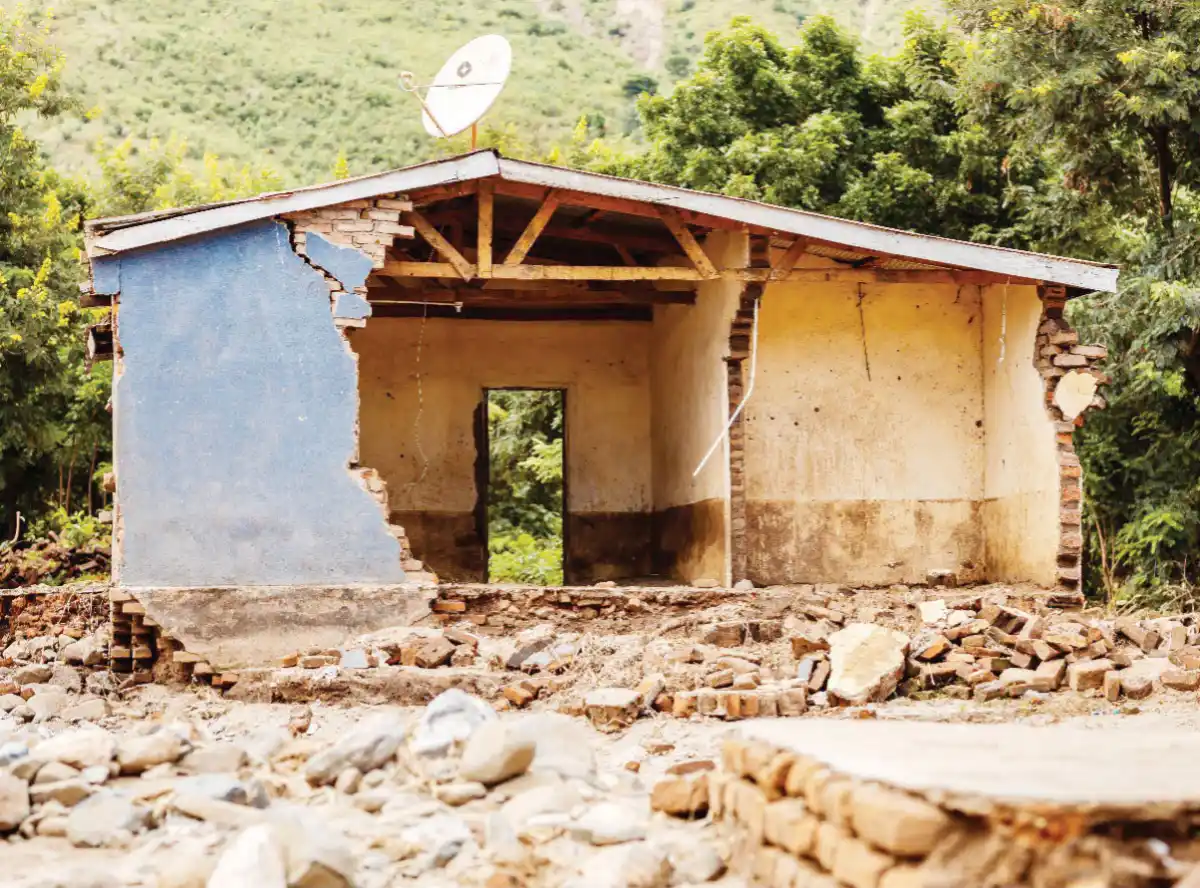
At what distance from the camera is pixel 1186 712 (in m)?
8.79

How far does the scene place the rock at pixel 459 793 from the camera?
222 inches

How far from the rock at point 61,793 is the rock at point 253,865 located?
1.46m

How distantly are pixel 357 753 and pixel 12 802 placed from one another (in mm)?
1469

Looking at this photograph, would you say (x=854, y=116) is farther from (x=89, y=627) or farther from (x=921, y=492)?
(x=89, y=627)

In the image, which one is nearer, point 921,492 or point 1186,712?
point 1186,712

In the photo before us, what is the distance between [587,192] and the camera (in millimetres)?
11734

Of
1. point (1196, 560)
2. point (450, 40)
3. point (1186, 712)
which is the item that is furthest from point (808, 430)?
point (450, 40)

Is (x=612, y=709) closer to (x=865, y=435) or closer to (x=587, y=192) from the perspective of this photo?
(x=587, y=192)

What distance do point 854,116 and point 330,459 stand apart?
42.2 ft

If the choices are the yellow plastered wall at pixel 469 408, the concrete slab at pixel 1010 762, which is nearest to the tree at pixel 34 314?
the yellow plastered wall at pixel 469 408

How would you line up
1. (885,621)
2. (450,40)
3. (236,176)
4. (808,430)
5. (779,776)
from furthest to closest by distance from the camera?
(450,40), (236,176), (808,430), (885,621), (779,776)

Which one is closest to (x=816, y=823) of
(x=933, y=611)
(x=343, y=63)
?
(x=933, y=611)

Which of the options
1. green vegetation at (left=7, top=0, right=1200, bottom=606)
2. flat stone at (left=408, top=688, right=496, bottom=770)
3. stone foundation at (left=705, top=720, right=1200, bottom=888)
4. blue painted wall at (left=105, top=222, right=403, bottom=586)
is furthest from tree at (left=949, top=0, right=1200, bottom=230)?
flat stone at (left=408, top=688, right=496, bottom=770)

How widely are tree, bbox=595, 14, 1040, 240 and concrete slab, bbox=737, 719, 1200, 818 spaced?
15325 mm
